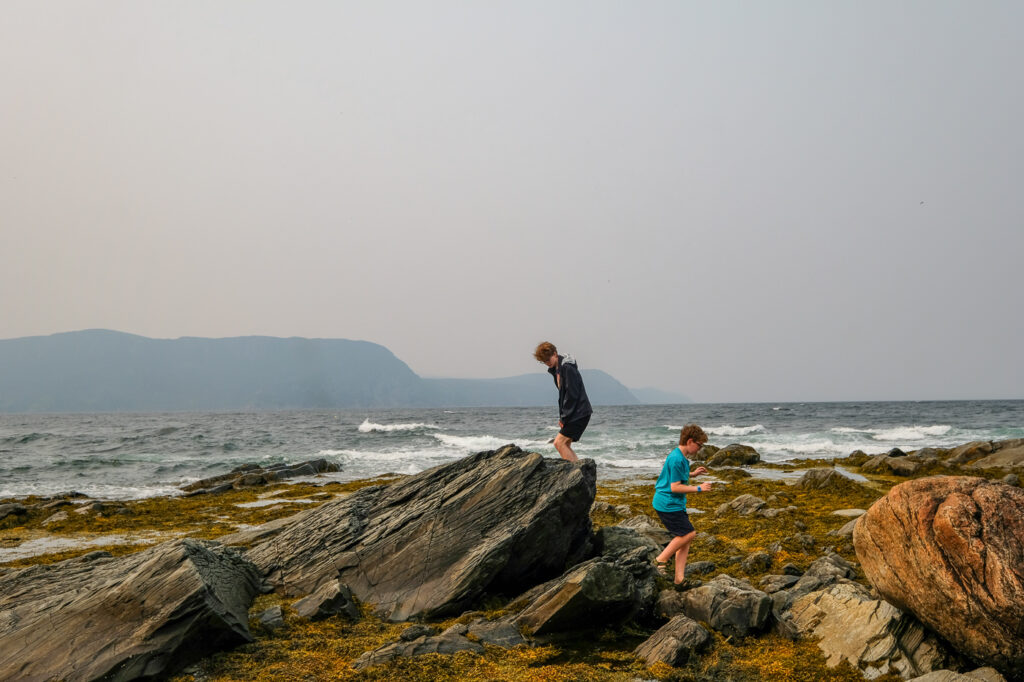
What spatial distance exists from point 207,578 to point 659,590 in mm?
6154

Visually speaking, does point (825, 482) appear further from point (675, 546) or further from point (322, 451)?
point (322, 451)

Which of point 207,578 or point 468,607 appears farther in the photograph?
point 468,607

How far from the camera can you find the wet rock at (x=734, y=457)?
29625 mm

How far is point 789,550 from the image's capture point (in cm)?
1112

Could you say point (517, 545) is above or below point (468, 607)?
above

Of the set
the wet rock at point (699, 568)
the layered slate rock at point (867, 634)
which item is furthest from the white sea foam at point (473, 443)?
the layered slate rock at point (867, 634)

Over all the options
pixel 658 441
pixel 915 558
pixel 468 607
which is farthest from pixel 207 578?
pixel 658 441

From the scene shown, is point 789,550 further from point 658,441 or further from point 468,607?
point 658,441

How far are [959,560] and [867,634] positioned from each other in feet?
4.57

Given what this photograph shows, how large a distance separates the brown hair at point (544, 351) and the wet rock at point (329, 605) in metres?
5.13

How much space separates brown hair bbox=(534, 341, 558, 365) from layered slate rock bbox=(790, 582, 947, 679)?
5.61 meters

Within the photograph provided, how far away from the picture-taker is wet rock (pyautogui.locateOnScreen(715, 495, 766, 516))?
15164mm

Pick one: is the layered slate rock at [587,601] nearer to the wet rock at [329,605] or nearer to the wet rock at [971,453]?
the wet rock at [329,605]

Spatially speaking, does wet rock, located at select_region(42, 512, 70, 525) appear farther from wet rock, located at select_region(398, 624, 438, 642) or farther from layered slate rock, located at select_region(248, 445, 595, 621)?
wet rock, located at select_region(398, 624, 438, 642)
